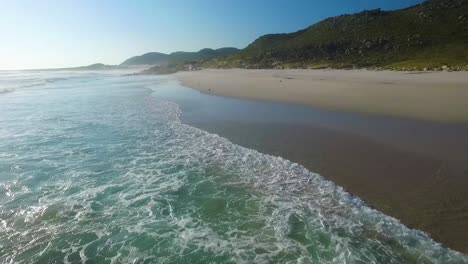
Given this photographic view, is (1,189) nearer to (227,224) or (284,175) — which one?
(227,224)

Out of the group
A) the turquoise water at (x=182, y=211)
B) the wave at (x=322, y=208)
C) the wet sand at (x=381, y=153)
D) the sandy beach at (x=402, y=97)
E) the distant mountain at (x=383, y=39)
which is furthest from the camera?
the distant mountain at (x=383, y=39)

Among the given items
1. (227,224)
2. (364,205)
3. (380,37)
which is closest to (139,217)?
(227,224)

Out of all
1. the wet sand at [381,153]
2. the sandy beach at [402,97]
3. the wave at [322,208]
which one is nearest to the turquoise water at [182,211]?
the wave at [322,208]

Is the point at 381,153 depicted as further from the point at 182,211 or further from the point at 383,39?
the point at 383,39

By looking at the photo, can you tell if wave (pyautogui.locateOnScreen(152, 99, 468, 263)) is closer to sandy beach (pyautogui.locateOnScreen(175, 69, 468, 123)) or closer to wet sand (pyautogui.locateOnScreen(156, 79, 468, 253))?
wet sand (pyautogui.locateOnScreen(156, 79, 468, 253))

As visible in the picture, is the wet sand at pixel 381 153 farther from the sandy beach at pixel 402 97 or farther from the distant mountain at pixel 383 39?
the distant mountain at pixel 383 39

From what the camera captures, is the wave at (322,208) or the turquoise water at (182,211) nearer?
the wave at (322,208)
